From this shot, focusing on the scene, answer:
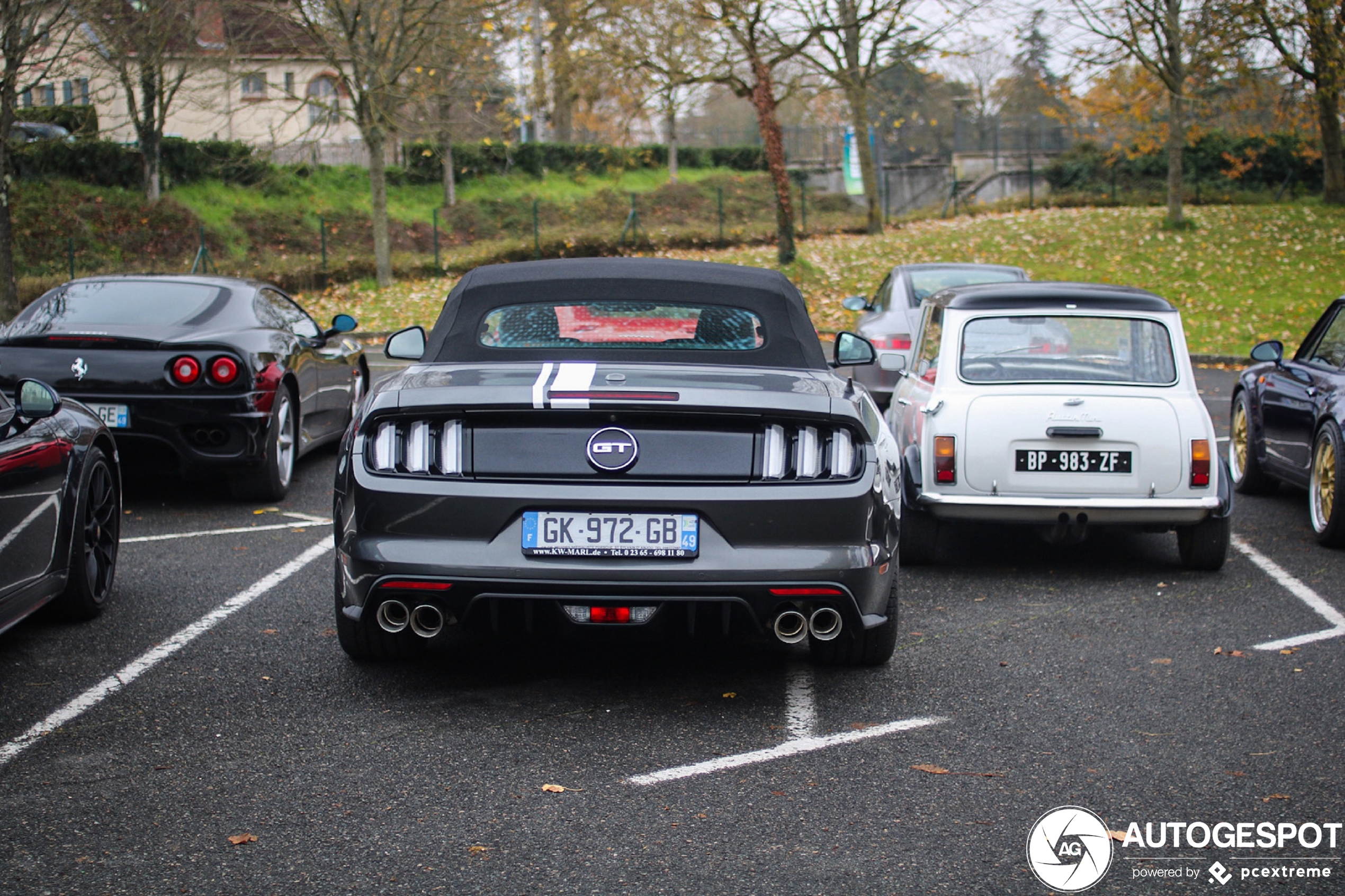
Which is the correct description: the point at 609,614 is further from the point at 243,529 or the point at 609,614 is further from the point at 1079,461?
the point at 243,529

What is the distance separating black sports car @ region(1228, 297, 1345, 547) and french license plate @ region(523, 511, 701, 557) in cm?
399

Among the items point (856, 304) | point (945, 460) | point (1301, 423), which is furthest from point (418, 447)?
point (856, 304)

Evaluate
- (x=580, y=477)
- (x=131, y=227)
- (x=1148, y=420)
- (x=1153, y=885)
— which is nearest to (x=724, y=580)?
(x=580, y=477)

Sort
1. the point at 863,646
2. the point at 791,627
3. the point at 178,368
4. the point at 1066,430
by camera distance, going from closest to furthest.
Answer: the point at 791,627
the point at 863,646
the point at 1066,430
the point at 178,368

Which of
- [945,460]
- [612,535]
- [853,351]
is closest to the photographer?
[612,535]

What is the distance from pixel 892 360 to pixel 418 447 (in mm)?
Result: 3839

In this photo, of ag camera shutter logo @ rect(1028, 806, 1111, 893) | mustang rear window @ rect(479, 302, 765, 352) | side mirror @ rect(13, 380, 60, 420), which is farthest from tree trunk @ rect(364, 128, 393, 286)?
ag camera shutter logo @ rect(1028, 806, 1111, 893)

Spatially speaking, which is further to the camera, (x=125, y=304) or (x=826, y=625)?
(x=125, y=304)

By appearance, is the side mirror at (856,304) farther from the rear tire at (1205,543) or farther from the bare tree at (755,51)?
the bare tree at (755,51)

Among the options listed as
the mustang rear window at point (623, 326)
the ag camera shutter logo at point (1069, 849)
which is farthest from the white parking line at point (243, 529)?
the ag camera shutter logo at point (1069, 849)

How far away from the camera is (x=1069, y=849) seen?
11.1 feet

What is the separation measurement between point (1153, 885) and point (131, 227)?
34.7 meters

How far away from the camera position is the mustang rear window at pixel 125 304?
326 inches

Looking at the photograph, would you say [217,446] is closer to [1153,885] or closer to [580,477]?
[580,477]
